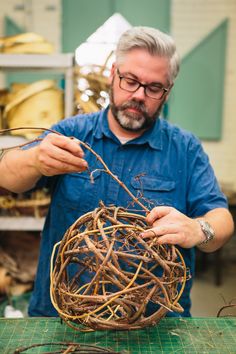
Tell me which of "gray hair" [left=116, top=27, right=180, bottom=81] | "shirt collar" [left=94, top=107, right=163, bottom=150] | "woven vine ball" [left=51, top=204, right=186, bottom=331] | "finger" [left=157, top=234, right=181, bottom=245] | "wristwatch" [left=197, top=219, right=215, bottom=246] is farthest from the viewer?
"shirt collar" [left=94, top=107, right=163, bottom=150]

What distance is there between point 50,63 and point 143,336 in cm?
158

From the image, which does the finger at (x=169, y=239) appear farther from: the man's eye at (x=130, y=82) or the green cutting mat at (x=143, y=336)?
the man's eye at (x=130, y=82)

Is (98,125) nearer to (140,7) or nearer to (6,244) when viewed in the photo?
(6,244)

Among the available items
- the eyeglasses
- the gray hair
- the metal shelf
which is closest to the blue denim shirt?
the eyeglasses

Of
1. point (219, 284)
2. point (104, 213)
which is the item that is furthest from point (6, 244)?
point (219, 284)

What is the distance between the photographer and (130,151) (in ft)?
5.41

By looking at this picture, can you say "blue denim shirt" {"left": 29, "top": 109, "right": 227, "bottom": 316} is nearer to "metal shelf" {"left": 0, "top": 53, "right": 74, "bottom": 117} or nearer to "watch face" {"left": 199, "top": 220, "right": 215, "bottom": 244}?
"watch face" {"left": 199, "top": 220, "right": 215, "bottom": 244}

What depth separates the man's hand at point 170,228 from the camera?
1108 millimetres

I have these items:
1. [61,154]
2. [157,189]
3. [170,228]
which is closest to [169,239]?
[170,228]

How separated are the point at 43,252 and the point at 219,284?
2.71 metres

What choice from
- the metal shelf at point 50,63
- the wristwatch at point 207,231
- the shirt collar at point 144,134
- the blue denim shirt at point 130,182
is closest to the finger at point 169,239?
the wristwatch at point 207,231

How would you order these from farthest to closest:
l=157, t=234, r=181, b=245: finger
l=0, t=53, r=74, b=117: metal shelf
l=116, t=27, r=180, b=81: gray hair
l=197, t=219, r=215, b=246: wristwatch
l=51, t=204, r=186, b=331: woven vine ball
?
l=0, t=53, r=74, b=117: metal shelf
l=116, t=27, r=180, b=81: gray hair
l=197, t=219, r=215, b=246: wristwatch
l=157, t=234, r=181, b=245: finger
l=51, t=204, r=186, b=331: woven vine ball

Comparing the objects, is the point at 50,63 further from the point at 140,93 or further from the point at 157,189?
the point at 157,189

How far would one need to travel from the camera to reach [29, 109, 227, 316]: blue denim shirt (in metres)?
1.60
